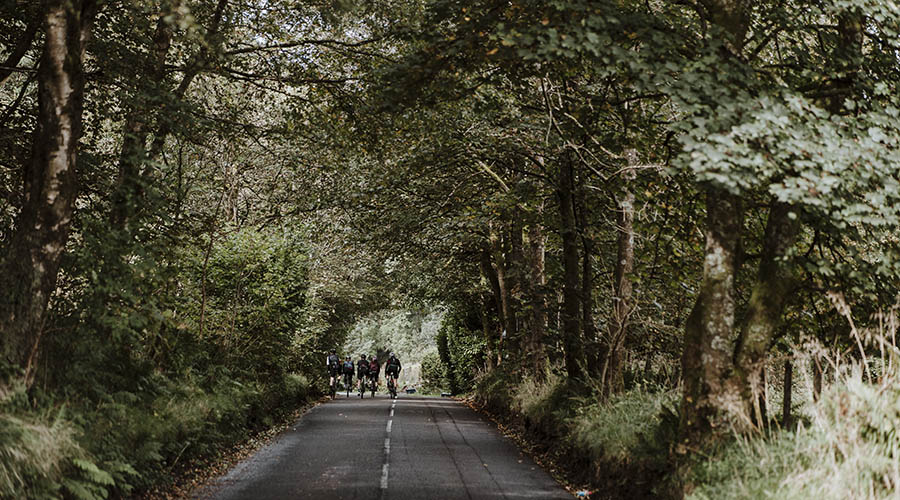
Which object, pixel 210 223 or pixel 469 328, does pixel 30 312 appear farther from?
pixel 469 328

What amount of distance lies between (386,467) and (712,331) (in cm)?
618

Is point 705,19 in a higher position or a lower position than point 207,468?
higher

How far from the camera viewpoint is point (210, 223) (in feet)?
49.2

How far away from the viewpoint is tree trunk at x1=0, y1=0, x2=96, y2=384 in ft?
29.4

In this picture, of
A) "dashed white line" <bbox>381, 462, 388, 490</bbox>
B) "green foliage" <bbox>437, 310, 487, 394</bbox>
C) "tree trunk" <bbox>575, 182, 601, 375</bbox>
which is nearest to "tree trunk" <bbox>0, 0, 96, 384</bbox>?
Result: "dashed white line" <bbox>381, 462, 388, 490</bbox>

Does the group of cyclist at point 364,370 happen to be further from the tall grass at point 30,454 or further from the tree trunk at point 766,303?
the tall grass at point 30,454

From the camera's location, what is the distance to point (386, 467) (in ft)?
43.1

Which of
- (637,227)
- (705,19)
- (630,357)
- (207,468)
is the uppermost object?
(705,19)

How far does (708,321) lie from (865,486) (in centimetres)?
303

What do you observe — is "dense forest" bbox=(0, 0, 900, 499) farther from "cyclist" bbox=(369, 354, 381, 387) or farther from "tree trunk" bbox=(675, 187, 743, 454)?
"cyclist" bbox=(369, 354, 381, 387)

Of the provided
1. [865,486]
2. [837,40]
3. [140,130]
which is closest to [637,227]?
[837,40]

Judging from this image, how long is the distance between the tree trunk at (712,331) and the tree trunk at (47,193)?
23.7ft

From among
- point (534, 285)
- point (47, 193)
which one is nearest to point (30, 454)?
point (47, 193)

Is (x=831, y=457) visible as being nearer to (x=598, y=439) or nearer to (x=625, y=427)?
(x=625, y=427)
